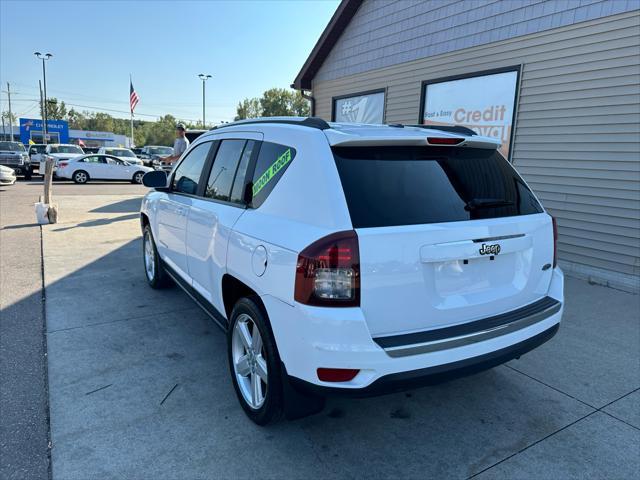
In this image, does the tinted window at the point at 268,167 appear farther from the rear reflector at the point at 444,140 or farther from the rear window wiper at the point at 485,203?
the rear window wiper at the point at 485,203

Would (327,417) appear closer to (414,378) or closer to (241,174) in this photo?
(414,378)

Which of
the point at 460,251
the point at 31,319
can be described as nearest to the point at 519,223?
the point at 460,251

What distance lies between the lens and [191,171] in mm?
4043

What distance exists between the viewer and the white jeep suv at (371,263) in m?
2.09

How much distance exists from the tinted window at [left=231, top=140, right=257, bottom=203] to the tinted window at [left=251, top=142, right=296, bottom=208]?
0.48 feet

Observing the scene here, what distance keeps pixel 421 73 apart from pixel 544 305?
7136 millimetres

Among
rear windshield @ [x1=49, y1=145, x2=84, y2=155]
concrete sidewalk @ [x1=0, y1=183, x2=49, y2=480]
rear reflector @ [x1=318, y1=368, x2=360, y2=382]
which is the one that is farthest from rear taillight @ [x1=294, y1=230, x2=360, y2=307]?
rear windshield @ [x1=49, y1=145, x2=84, y2=155]

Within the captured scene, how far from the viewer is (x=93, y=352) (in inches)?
143

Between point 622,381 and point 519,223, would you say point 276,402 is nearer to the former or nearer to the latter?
point 519,223

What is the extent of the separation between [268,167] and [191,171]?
5.16 feet

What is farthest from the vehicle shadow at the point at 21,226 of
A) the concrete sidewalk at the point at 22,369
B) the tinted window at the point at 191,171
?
the tinted window at the point at 191,171

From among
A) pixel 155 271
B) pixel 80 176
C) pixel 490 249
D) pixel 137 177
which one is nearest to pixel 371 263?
pixel 490 249

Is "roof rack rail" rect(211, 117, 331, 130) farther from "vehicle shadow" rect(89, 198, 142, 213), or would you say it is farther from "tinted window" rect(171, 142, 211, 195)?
"vehicle shadow" rect(89, 198, 142, 213)

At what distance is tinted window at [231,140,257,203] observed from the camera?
298cm
